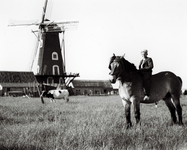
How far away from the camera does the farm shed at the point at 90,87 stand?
2330 inches

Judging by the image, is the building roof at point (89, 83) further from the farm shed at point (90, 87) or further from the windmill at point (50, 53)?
the windmill at point (50, 53)

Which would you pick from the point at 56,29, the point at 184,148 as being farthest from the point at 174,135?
the point at 56,29

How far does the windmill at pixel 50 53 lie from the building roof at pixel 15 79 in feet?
17.5

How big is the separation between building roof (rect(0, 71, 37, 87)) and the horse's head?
124 ft

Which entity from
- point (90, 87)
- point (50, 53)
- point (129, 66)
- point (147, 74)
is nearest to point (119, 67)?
point (129, 66)

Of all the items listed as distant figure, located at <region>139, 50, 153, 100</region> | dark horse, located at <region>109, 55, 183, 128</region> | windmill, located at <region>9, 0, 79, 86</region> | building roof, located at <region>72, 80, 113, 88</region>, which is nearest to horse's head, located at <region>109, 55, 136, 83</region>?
dark horse, located at <region>109, 55, 183, 128</region>

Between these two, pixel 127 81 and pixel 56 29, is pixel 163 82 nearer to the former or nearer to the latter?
pixel 127 81

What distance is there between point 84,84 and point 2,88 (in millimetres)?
22255

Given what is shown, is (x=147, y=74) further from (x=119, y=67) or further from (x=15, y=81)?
(x=15, y=81)

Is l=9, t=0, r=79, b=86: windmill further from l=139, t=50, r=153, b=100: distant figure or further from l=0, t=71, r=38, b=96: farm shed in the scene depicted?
l=139, t=50, r=153, b=100: distant figure

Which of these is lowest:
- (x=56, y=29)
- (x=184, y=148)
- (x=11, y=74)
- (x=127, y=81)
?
(x=184, y=148)

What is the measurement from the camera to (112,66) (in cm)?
611

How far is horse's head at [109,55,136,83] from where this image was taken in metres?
6.05

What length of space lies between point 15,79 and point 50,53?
30.9 ft
